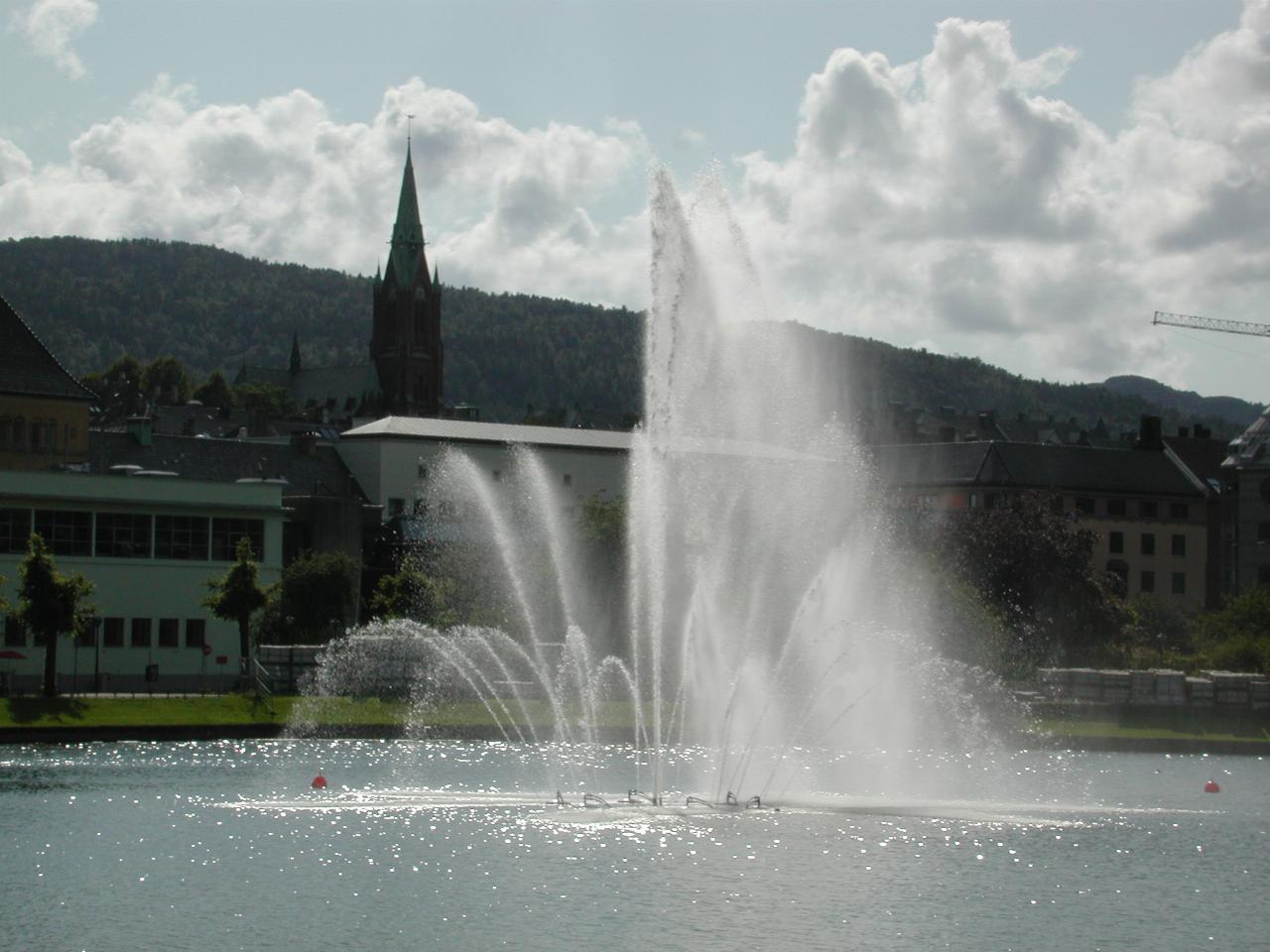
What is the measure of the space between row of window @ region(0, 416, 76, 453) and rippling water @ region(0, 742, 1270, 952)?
176 feet

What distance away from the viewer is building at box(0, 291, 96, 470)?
10550 centimetres

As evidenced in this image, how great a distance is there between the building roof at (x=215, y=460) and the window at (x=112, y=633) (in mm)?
27516

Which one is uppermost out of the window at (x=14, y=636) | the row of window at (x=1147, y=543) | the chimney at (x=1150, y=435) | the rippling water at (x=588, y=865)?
the chimney at (x=1150, y=435)

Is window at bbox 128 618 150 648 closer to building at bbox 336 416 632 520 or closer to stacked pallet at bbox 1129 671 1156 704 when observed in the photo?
stacked pallet at bbox 1129 671 1156 704

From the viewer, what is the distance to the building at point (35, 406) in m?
106

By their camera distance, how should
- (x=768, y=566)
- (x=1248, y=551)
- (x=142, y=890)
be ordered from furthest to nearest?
(x=1248, y=551) < (x=768, y=566) < (x=142, y=890)

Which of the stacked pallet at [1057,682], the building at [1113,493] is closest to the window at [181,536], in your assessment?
the stacked pallet at [1057,682]

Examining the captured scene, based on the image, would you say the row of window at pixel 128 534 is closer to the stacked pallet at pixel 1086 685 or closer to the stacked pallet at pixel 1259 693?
the stacked pallet at pixel 1086 685

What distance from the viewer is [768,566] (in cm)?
6969

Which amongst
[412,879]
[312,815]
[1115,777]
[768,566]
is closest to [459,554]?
[768,566]

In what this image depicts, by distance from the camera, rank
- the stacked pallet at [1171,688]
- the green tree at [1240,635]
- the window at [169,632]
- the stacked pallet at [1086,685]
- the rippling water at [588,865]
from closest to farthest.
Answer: the rippling water at [588,865], the stacked pallet at [1171,688], the stacked pallet at [1086,685], the window at [169,632], the green tree at [1240,635]

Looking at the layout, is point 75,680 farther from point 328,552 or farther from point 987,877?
point 987,877

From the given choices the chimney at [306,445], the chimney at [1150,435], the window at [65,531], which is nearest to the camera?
the window at [65,531]

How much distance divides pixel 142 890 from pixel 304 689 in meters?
41.1
